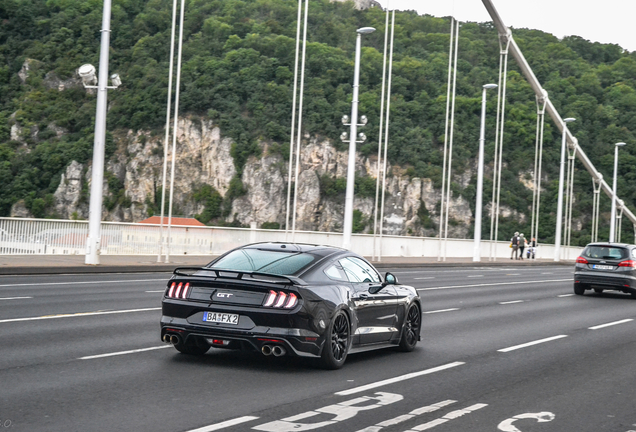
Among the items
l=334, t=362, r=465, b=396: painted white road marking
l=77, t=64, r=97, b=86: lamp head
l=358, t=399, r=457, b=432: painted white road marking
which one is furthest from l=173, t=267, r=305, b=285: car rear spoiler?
l=77, t=64, r=97, b=86: lamp head

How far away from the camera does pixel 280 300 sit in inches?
370

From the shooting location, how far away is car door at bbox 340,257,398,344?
10484 millimetres

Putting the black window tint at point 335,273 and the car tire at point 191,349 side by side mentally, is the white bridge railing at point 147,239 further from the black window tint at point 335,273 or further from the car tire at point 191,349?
the black window tint at point 335,273

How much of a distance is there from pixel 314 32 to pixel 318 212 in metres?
27.7

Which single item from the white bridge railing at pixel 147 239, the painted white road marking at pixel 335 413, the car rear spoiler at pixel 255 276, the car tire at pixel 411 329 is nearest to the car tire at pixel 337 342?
the car rear spoiler at pixel 255 276

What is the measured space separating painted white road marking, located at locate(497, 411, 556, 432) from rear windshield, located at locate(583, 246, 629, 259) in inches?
785

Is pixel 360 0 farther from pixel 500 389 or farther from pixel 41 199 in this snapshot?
pixel 500 389

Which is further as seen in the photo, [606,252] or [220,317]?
[606,252]

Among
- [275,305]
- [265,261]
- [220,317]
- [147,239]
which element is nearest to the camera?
[275,305]

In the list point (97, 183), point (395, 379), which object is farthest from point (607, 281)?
point (395, 379)

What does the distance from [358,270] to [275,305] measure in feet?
6.05

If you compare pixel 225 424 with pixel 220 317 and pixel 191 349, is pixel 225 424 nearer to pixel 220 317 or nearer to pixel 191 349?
pixel 220 317

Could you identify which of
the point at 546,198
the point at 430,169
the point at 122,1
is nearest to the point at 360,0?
the point at 430,169

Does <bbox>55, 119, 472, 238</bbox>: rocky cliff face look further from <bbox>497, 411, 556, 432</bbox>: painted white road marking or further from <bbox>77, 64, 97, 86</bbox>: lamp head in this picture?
<bbox>497, 411, 556, 432</bbox>: painted white road marking
